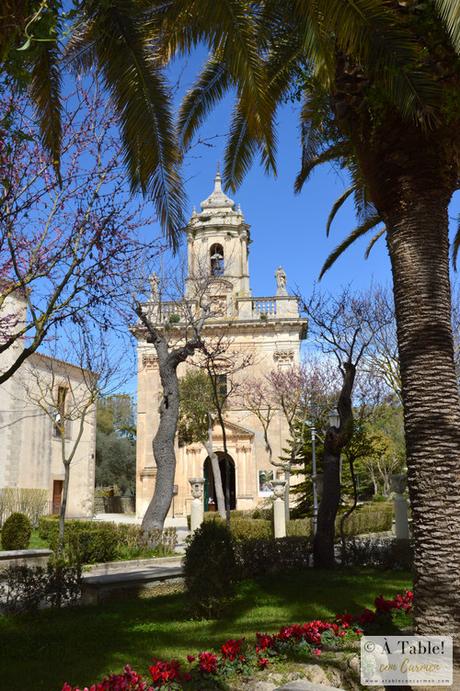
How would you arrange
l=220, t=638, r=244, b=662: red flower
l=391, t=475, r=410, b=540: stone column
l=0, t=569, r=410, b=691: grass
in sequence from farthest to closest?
l=391, t=475, r=410, b=540: stone column, l=0, t=569, r=410, b=691: grass, l=220, t=638, r=244, b=662: red flower

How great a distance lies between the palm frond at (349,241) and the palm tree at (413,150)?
5711 millimetres

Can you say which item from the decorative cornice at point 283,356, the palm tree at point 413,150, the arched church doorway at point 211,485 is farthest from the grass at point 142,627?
the decorative cornice at point 283,356

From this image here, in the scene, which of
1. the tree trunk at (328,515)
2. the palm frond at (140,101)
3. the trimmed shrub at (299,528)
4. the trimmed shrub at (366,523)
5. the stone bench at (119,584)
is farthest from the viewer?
the trimmed shrub at (366,523)

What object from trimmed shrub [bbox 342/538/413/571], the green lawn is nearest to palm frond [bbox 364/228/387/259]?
trimmed shrub [bbox 342/538/413/571]

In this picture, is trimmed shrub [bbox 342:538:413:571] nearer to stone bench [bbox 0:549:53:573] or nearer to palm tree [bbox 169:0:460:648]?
stone bench [bbox 0:549:53:573]

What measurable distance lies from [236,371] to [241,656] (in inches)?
1026

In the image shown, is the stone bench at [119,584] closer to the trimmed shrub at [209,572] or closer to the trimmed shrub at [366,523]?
the trimmed shrub at [209,572]

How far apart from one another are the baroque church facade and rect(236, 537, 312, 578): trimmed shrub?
61.0ft

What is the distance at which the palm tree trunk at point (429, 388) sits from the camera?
16.3 ft

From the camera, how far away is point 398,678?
479 centimetres

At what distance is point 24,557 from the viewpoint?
38.5 feet

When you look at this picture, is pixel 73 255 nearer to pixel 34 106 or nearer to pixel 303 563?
pixel 34 106

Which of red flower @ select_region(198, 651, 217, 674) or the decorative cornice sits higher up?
the decorative cornice

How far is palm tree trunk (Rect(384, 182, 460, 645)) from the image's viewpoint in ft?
16.3
